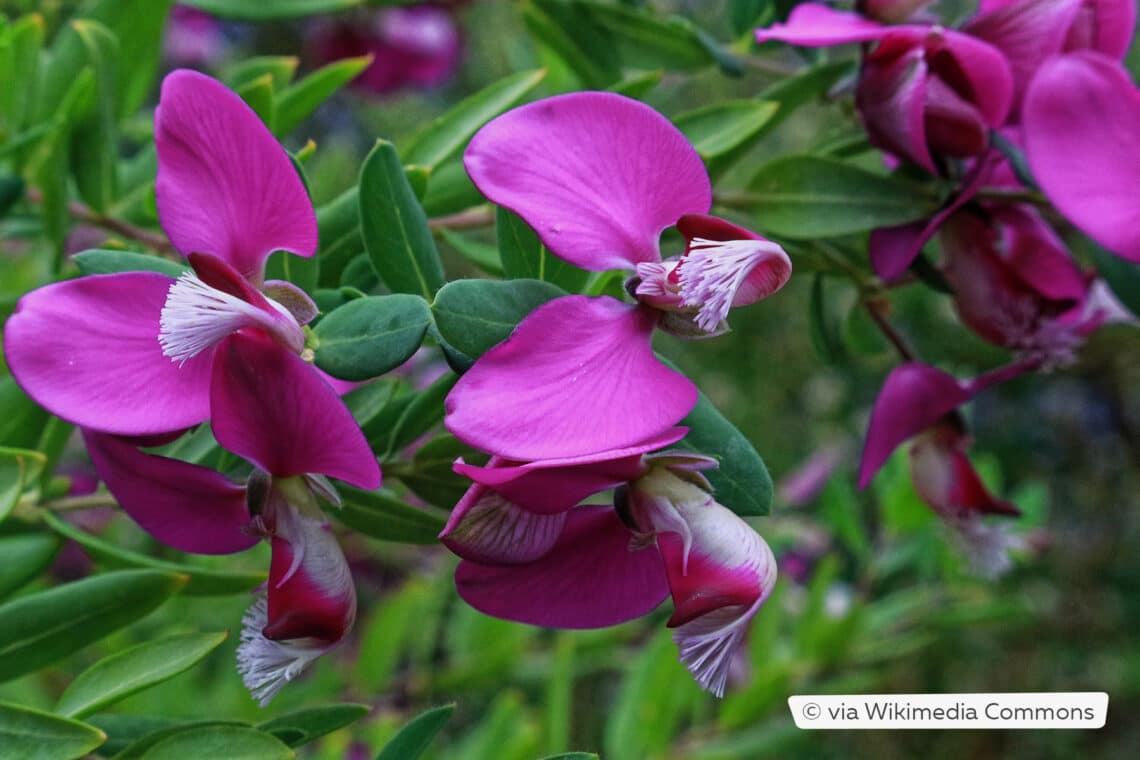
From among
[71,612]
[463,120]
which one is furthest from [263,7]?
[71,612]

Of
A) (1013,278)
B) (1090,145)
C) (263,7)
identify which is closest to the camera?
(1090,145)

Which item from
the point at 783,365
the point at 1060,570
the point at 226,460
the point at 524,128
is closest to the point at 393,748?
the point at 226,460

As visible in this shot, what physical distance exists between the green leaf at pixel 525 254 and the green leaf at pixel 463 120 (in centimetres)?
19

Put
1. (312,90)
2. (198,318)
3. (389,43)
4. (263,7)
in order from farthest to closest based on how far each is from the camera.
→ (389,43) < (263,7) < (312,90) < (198,318)

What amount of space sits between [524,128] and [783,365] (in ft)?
5.97

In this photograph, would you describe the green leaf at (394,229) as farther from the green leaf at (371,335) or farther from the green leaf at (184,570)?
the green leaf at (184,570)

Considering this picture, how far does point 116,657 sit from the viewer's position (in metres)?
0.52

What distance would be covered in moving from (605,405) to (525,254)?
92 mm

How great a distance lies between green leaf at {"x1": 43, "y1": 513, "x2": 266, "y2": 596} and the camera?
1.82 ft

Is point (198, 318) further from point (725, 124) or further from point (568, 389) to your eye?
point (725, 124)

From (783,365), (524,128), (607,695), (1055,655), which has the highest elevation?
(524,128)

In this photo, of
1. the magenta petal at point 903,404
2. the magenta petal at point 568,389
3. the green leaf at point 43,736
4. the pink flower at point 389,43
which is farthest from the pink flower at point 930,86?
the pink flower at point 389,43

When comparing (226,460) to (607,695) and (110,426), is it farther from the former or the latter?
(607,695)

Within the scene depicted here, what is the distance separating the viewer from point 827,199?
2.00 ft
